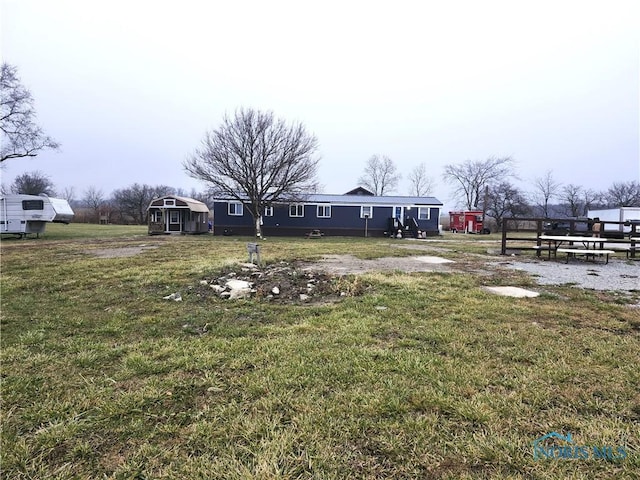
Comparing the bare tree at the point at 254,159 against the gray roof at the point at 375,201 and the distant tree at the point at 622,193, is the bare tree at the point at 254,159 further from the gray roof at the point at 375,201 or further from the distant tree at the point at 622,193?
the distant tree at the point at 622,193

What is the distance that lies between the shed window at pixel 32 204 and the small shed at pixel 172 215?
7342mm

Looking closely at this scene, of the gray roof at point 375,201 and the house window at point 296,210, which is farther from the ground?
the gray roof at point 375,201

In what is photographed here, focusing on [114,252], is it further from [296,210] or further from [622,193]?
[622,193]

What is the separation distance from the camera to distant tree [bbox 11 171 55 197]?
47812 mm

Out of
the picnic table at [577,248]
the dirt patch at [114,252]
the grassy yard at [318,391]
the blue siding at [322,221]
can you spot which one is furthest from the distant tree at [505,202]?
the grassy yard at [318,391]

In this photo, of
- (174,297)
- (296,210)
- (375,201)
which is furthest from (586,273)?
(296,210)

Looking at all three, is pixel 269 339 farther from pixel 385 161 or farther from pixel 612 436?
pixel 385 161

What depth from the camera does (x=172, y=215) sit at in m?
28.5

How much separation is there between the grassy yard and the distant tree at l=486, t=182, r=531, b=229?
44.5 m

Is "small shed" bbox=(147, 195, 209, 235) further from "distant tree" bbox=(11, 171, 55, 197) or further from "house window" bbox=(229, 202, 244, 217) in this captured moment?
"distant tree" bbox=(11, 171, 55, 197)

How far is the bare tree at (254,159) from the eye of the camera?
24.0 m

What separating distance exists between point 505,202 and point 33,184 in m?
67.1

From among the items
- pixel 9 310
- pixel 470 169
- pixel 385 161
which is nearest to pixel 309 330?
pixel 9 310

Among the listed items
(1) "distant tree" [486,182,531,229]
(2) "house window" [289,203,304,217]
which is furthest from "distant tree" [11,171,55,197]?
(1) "distant tree" [486,182,531,229]
